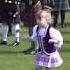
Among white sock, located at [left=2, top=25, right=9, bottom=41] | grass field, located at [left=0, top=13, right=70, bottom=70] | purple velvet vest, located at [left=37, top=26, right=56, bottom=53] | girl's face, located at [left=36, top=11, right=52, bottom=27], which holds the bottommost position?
grass field, located at [left=0, top=13, right=70, bottom=70]

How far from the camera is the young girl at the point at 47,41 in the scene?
641 centimetres

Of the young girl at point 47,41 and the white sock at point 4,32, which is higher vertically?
the young girl at point 47,41

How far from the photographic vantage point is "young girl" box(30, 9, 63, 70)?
6.41 meters

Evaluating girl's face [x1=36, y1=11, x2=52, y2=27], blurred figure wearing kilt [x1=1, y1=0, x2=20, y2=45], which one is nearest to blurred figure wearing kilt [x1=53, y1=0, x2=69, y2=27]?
blurred figure wearing kilt [x1=1, y1=0, x2=20, y2=45]

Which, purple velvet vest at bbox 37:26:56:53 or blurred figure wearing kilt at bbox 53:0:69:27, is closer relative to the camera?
purple velvet vest at bbox 37:26:56:53

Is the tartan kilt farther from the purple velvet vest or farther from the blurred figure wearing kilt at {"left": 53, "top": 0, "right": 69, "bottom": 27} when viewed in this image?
the blurred figure wearing kilt at {"left": 53, "top": 0, "right": 69, "bottom": 27}

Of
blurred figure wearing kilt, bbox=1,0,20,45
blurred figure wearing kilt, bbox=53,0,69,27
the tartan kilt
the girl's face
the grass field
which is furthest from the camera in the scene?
blurred figure wearing kilt, bbox=53,0,69,27

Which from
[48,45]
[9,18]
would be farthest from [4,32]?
[48,45]

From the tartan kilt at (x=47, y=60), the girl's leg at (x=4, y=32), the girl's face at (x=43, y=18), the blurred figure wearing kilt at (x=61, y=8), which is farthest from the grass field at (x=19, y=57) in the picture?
the blurred figure wearing kilt at (x=61, y=8)

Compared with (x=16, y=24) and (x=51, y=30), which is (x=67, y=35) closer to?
(x=16, y=24)

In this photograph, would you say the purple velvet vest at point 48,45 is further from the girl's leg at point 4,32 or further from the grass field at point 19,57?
the girl's leg at point 4,32

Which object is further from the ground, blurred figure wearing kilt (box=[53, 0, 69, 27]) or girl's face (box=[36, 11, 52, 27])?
girl's face (box=[36, 11, 52, 27])

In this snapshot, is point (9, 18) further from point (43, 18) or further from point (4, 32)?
point (43, 18)

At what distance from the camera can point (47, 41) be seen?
649 centimetres
